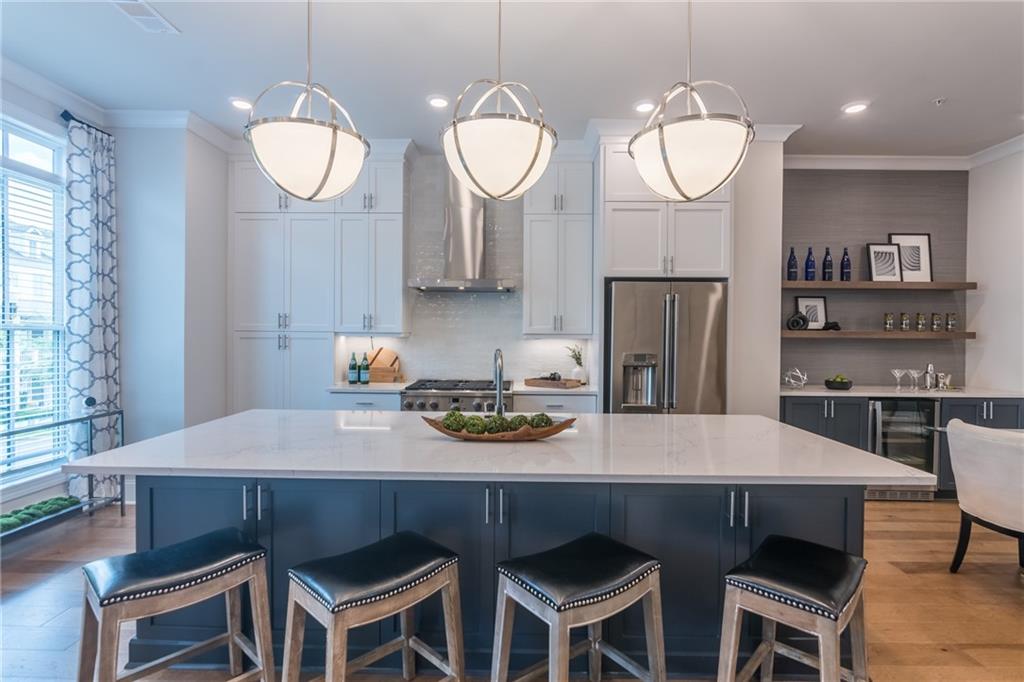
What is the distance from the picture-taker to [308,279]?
4.57 metres

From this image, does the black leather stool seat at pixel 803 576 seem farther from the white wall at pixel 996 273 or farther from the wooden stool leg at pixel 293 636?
the white wall at pixel 996 273

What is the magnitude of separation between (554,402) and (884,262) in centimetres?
328

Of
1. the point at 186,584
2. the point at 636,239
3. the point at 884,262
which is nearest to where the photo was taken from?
the point at 186,584

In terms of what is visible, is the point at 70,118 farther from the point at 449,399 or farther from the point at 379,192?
the point at 449,399

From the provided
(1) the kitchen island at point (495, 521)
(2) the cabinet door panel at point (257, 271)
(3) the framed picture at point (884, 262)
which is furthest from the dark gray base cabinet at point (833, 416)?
(2) the cabinet door panel at point (257, 271)

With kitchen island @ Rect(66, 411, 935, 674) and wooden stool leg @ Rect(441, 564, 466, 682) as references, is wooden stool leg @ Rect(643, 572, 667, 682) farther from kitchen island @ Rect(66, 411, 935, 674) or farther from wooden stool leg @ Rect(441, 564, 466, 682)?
wooden stool leg @ Rect(441, 564, 466, 682)

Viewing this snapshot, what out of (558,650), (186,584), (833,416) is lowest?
(558,650)

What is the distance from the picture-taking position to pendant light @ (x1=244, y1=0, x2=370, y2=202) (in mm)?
1844

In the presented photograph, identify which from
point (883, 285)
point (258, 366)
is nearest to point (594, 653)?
point (258, 366)

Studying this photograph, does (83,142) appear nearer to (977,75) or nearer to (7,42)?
(7,42)

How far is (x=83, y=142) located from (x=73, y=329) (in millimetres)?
1294

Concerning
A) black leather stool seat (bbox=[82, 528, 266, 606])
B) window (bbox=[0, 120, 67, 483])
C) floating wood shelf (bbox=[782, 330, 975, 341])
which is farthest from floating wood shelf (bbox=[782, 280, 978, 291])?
window (bbox=[0, 120, 67, 483])

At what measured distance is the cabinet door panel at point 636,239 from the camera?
4062 mm

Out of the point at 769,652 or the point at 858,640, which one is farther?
the point at 769,652
